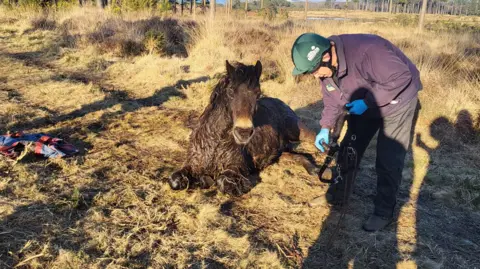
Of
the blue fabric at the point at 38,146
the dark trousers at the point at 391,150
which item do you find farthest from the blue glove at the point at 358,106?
the blue fabric at the point at 38,146

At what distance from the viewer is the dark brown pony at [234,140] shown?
3539 millimetres

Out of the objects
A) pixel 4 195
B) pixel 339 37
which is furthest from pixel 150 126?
pixel 339 37

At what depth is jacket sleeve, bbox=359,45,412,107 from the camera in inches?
127

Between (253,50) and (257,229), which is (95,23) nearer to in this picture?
(253,50)

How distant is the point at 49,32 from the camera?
15.1 m

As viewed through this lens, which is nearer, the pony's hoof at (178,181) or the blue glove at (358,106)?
the blue glove at (358,106)

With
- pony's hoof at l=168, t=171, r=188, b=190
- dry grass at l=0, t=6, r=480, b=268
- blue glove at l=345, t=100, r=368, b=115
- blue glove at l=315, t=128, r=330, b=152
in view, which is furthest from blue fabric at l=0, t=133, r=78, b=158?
blue glove at l=345, t=100, r=368, b=115

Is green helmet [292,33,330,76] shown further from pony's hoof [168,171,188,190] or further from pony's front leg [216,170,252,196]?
pony's hoof [168,171,188,190]

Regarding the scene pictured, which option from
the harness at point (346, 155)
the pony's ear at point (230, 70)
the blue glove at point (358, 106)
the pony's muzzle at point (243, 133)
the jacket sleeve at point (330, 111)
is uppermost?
the pony's ear at point (230, 70)

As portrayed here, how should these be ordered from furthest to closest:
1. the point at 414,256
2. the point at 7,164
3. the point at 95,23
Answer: the point at 95,23
the point at 7,164
the point at 414,256

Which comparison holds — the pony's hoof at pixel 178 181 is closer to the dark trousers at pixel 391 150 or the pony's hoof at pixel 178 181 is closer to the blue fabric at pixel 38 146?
the blue fabric at pixel 38 146

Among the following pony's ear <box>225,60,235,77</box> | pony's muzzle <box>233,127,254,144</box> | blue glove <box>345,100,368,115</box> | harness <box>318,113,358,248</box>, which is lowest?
harness <box>318,113,358,248</box>

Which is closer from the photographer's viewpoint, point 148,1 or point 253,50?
point 253,50

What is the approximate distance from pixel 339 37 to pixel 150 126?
382 cm
